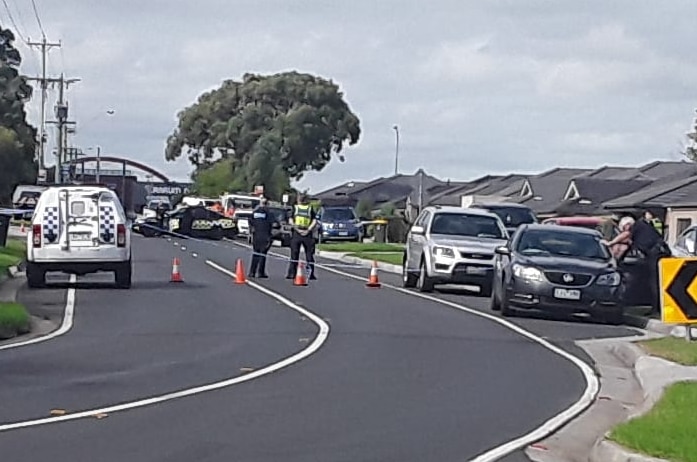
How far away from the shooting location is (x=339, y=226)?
2477 inches

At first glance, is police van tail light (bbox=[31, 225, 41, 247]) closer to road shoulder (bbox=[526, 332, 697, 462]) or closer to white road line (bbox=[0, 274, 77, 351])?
white road line (bbox=[0, 274, 77, 351])

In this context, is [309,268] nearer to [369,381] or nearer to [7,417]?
[369,381]

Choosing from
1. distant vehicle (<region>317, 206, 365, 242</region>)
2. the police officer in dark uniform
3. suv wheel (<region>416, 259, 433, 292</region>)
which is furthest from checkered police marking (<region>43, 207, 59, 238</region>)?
distant vehicle (<region>317, 206, 365, 242</region>)

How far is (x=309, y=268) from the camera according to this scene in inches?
1236

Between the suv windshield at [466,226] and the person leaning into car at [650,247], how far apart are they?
6.26 m

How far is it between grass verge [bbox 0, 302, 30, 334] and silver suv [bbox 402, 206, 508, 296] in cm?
994

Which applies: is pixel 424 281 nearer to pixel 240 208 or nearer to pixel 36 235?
pixel 36 235

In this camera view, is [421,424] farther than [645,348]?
No

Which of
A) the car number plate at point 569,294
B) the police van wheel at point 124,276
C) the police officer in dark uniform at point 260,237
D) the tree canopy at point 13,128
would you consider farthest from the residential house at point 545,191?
the car number plate at point 569,294

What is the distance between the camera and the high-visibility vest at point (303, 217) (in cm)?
3164

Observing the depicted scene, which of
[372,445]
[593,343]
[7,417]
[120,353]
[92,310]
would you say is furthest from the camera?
[92,310]

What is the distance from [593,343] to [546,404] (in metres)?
6.37

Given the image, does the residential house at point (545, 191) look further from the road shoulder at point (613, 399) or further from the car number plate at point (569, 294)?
the road shoulder at point (613, 399)

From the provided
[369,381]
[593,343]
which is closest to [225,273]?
[593,343]
